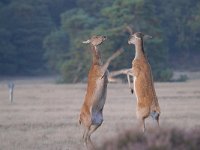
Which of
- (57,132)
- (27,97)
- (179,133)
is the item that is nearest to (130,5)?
(27,97)

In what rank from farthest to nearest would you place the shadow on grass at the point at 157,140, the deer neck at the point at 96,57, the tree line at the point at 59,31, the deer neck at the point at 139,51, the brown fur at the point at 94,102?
1. the tree line at the point at 59,31
2. the deer neck at the point at 139,51
3. the deer neck at the point at 96,57
4. the brown fur at the point at 94,102
5. the shadow on grass at the point at 157,140

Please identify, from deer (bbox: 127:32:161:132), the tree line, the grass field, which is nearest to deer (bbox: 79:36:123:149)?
the grass field

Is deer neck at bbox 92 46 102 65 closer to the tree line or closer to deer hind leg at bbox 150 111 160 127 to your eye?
deer hind leg at bbox 150 111 160 127

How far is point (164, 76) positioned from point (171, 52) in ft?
59.0

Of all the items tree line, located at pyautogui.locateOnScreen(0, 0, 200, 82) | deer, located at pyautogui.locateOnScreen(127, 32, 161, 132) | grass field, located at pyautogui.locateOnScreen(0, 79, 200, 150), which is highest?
tree line, located at pyautogui.locateOnScreen(0, 0, 200, 82)

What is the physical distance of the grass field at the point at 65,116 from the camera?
595 inches

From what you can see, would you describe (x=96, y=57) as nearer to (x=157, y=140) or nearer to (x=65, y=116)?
(x=157, y=140)

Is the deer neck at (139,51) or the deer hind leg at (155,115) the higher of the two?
the deer neck at (139,51)

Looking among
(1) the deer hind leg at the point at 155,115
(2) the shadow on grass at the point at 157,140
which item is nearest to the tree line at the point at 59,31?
(1) the deer hind leg at the point at 155,115

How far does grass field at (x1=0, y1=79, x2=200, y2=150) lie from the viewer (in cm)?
1511

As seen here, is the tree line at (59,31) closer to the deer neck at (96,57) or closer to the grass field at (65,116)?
the grass field at (65,116)

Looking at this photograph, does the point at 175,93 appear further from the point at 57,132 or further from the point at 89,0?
the point at 89,0

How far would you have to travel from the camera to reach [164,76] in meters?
44.9

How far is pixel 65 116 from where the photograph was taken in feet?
69.9
